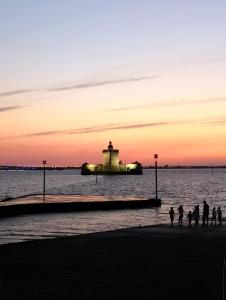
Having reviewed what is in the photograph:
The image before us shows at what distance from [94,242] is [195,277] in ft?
32.9

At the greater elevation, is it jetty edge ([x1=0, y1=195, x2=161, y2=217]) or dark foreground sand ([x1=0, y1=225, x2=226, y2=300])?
dark foreground sand ([x1=0, y1=225, x2=226, y2=300])

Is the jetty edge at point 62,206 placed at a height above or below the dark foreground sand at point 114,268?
below

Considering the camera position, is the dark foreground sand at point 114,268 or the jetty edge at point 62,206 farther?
the jetty edge at point 62,206

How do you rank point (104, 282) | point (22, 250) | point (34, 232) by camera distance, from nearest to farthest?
point (104, 282)
point (22, 250)
point (34, 232)

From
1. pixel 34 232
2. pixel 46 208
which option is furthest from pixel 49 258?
pixel 46 208

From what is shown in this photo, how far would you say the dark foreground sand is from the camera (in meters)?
14.9

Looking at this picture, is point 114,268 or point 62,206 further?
point 62,206

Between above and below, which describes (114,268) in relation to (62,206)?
above

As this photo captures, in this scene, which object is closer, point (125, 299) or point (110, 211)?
point (125, 299)

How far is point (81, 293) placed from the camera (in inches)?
577

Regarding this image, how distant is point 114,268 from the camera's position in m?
18.5

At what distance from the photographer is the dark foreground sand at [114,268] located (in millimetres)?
14898

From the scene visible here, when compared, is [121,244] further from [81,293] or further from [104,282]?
[81,293]

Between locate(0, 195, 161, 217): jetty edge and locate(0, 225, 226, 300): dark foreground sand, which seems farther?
locate(0, 195, 161, 217): jetty edge
